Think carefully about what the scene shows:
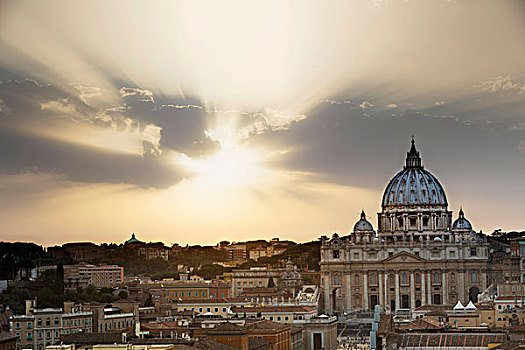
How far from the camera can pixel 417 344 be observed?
102 feet

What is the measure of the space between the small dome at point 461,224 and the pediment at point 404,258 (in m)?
5.49

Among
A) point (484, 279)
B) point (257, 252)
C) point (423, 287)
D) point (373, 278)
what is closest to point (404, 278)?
point (423, 287)

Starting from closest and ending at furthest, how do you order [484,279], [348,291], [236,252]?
[484,279], [348,291], [236,252]

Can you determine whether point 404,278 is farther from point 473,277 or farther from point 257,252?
point 257,252

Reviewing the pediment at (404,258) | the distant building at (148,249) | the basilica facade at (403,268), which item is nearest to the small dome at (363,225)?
the basilica facade at (403,268)

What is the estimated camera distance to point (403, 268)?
3374 inches

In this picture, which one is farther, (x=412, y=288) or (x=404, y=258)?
(x=404, y=258)

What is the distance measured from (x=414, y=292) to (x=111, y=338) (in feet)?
175

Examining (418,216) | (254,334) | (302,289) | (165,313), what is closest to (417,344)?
(254,334)

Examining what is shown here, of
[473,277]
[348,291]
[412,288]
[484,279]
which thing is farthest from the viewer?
[348,291]

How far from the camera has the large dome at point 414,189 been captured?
3650 inches

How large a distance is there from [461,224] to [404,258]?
252 inches

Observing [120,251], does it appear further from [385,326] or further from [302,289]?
[385,326]

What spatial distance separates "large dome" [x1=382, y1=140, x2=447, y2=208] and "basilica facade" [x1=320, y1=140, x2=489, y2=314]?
3.04 m
